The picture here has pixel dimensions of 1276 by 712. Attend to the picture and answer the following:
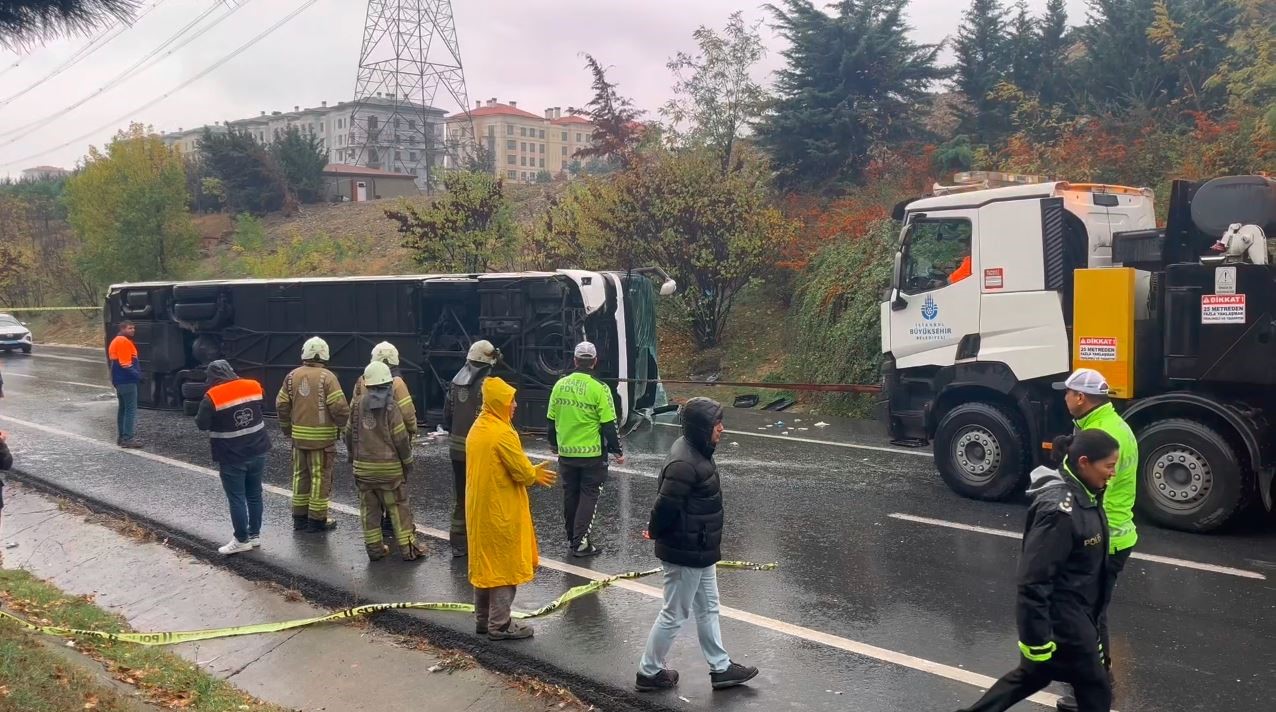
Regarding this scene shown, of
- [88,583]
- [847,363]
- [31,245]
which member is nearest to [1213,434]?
[847,363]

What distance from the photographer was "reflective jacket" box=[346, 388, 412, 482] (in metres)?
7.84

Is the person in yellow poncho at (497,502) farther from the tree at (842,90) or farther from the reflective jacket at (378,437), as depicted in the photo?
the tree at (842,90)

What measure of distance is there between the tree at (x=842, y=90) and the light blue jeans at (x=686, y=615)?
1884 centimetres

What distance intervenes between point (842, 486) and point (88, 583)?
726cm

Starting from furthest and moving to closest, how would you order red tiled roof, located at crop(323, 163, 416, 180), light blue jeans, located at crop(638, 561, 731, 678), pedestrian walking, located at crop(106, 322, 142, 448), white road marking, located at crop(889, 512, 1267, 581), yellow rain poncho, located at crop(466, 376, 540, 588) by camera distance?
red tiled roof, located at crop(323, 163, 416, 180), pedestrian walking, located at crop(106, 322, 142, 448), white road marking, located at crop(889, 512, 1267, 581), yellow rain poncho, located at crop(466, 376, 540, 588), light blue jeans, located at crop(638, 561, 731, 678)

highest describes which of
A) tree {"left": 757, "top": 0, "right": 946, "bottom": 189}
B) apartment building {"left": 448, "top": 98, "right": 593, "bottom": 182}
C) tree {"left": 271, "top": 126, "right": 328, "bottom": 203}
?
apartment building {"left": 448, "top": 98, "right": 593, "bottom": 182}

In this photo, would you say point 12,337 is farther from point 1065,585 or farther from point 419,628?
point 1065,585

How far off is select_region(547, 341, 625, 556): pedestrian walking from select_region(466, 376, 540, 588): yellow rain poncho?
183cm

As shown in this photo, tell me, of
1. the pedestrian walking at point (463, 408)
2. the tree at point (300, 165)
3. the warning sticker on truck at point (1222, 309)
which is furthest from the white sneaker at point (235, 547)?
the tree at point (300, 165)

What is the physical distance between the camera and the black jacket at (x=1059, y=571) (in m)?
4.08

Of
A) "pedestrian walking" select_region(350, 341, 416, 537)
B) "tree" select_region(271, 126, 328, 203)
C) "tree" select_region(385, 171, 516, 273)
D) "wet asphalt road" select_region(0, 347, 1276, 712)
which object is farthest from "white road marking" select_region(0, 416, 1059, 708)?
"tree" select_region(271, 126, 328, 203)

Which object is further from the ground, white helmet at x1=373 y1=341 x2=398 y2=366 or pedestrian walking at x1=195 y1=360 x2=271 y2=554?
white helmet at x1=373 y1=341 x2=398 y2=366

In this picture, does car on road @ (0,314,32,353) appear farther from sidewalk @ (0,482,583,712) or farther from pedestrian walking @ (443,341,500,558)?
pedestrian walking @ (443,341,500,558)

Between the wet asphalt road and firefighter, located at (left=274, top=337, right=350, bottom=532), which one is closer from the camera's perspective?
the wet asphalt road
